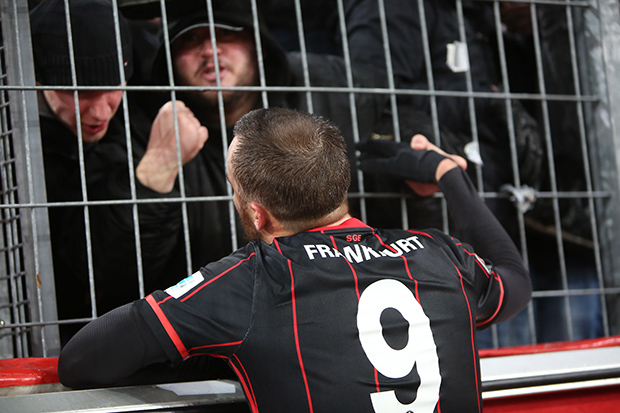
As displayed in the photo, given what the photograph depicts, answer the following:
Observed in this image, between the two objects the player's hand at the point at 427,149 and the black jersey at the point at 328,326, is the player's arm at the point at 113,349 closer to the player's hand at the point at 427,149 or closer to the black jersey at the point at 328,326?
the black jersey at the point at 328,326

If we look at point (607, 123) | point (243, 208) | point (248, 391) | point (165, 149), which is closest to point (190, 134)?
point (165, 149)

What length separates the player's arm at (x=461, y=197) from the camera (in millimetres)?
1133

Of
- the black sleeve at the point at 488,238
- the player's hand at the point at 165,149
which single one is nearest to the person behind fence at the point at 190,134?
the player's hand at the point at 165,149

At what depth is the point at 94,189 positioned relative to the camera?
52.7 inches

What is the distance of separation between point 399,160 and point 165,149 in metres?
0.56

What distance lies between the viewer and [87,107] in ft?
4.19

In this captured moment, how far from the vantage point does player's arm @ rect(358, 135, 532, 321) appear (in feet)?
3.72

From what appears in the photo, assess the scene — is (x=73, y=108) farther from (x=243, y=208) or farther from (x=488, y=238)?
(x=488, y=238)

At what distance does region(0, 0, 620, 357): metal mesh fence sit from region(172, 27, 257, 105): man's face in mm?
29

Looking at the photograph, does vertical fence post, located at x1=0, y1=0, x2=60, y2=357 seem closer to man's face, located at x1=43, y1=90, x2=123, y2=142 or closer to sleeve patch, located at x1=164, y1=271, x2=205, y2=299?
man's face, located at x1=43, y1=90, x2=123, y2=142

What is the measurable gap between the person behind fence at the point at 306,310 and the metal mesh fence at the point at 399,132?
334 millimetres

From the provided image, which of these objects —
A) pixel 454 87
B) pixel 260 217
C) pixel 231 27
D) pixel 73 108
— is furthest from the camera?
pixel 454 87

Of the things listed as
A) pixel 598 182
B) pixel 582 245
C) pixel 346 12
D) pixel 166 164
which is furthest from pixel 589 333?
pixel 166 164

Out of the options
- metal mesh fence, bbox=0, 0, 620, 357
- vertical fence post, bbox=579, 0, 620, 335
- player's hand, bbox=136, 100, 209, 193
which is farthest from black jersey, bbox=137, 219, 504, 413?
vertical fence post, bbox=579, 0, 620, 335
